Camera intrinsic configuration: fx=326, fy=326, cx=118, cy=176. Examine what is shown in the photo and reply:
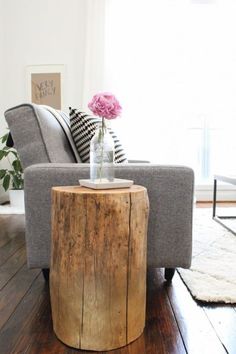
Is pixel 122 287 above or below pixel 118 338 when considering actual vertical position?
above

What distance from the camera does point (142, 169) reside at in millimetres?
1285

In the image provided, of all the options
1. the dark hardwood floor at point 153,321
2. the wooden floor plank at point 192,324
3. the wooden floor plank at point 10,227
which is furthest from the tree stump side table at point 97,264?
the wooden floor plank at point 10,227

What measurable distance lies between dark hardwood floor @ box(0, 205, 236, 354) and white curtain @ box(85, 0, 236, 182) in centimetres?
240

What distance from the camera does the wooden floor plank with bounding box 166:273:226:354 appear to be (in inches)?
39.4

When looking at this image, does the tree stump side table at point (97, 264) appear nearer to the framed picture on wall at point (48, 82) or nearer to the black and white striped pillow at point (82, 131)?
the black and white striped pillow at point (82, 131)

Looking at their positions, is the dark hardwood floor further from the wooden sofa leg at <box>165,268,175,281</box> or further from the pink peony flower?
the pink peony flower

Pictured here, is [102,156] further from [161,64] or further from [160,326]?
[161,64]

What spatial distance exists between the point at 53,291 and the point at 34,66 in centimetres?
336

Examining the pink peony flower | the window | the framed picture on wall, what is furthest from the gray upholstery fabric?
the framed picture on wall

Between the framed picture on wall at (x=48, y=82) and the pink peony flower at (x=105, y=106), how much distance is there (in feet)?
9.49

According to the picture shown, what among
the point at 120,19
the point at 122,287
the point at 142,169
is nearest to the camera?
the point at 122,287

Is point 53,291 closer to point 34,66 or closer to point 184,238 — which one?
point 184,238

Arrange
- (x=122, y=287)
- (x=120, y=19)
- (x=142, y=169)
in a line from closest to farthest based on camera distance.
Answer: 1. (x=122, y=287)
2. (x=142, y=169)
3. (x=120, y=19)

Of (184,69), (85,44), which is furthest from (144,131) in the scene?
(85,44)
